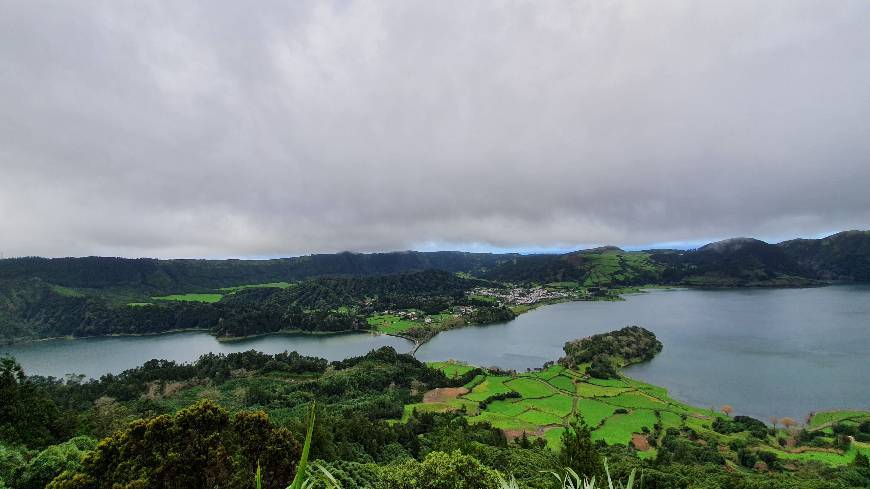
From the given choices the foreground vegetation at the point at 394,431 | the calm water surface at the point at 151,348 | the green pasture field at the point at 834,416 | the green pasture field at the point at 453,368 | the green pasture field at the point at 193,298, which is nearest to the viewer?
the foreground vegetation at the point at 394,431

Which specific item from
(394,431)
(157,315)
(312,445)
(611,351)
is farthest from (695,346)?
(157,315)

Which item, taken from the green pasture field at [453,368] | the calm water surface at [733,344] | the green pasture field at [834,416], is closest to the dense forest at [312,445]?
the green pasture field at [453,368]

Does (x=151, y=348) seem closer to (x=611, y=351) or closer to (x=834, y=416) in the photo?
(x=611, y=351)

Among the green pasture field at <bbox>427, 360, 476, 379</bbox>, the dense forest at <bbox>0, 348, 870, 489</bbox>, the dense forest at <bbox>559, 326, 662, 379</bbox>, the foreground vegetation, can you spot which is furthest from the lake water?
the dense forest at <bbox>0, 348, 870, 489</bbox>

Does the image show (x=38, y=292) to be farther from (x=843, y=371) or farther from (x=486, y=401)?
(x=843, y=371)

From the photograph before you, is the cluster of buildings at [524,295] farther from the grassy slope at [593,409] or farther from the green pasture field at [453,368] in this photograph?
the grassy slope at [593,409]

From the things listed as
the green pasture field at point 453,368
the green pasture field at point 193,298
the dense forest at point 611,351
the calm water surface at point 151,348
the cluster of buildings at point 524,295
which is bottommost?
the calm water surface at point 151,348
